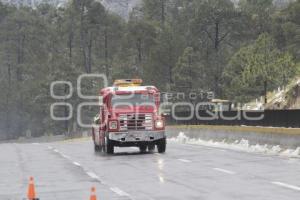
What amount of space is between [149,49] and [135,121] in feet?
264

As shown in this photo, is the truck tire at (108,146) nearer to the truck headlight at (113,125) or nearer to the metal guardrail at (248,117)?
the truck headlight at (113,125)

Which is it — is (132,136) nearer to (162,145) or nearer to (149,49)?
(162,145)

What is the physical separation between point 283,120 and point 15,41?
5074 inches

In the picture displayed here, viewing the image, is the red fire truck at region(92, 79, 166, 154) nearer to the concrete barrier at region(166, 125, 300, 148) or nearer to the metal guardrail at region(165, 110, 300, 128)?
the concrete barrier at region(166, 125, 300, 148)

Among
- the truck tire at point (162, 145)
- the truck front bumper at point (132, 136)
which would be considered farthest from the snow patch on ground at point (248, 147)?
the truck front bumper at point (132, 136)

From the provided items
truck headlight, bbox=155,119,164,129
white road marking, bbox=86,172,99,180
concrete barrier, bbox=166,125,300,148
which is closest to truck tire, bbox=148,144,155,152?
truck headlight, bbox=155,119,164,129

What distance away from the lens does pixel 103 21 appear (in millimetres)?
135125

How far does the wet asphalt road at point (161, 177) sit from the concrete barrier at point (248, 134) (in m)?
1.79

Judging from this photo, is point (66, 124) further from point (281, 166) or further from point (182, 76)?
point (281, 166)

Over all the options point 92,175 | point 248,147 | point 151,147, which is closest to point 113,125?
point 151,147

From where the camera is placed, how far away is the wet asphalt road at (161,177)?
13746mm

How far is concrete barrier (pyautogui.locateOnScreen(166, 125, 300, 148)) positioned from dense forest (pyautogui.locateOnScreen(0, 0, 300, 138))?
123ft

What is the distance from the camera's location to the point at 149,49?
351 ft

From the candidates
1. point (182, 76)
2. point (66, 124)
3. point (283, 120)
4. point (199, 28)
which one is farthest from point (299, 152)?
point (66, 124)
